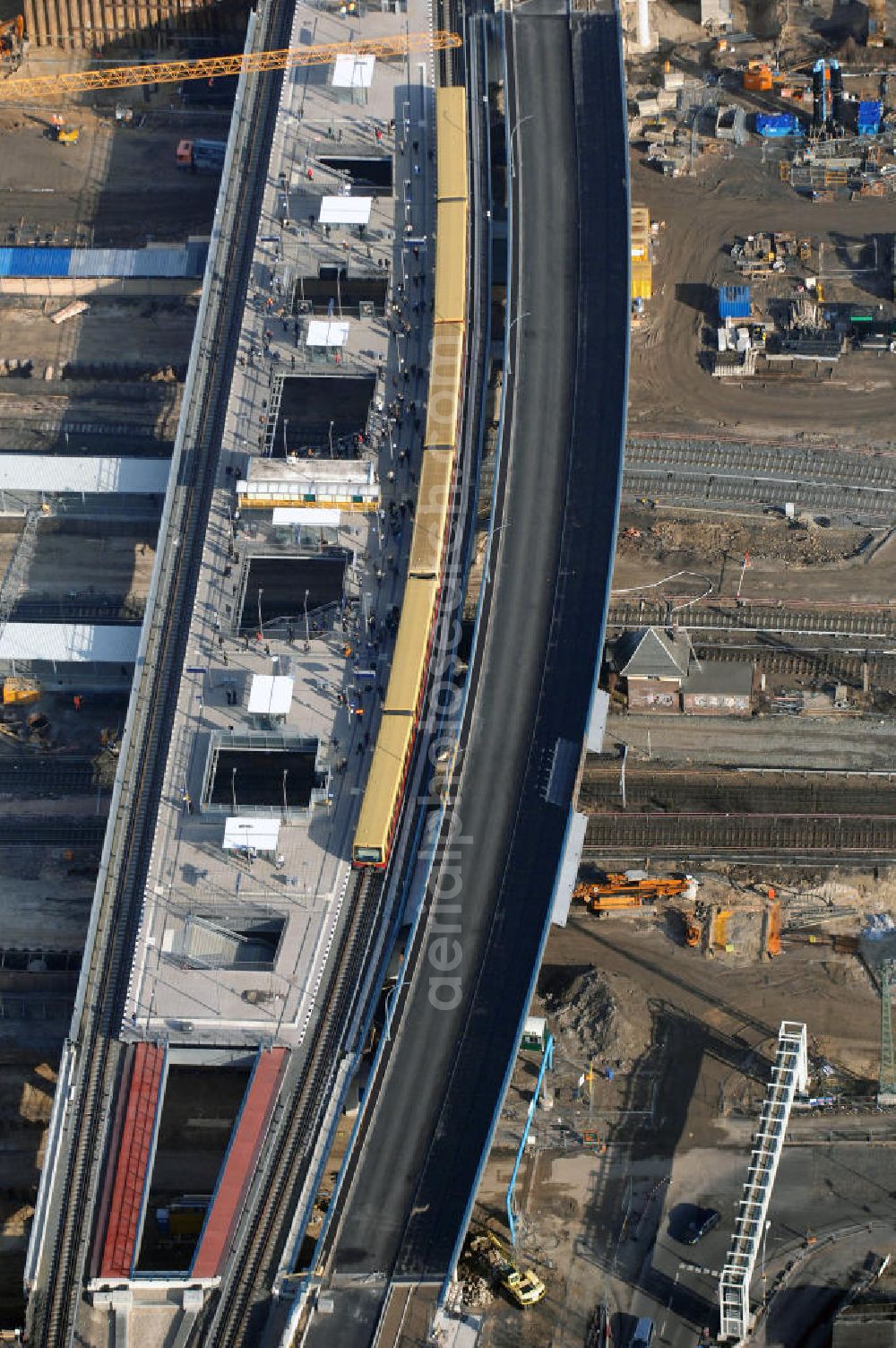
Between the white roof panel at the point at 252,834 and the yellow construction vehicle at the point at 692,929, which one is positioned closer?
the white roof panel at the point at 252,834

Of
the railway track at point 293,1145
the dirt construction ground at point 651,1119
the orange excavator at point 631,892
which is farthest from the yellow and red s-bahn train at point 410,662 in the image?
the dirt construction ground at point 651,1119

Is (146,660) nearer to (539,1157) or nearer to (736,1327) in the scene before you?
(539,1157)

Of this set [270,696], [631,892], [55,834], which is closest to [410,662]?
[270,696]

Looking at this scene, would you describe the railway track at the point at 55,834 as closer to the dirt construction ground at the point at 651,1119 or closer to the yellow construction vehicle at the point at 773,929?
the dirt construction ground at the point at 651,1119

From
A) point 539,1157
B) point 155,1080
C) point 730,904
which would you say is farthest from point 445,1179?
point 730,904

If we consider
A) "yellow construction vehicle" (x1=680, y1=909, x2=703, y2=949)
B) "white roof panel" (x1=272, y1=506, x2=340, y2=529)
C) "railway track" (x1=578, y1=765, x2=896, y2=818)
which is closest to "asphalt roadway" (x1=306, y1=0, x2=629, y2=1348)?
"railway track" (x1=578, y1=765, x2=896, y2=818)
